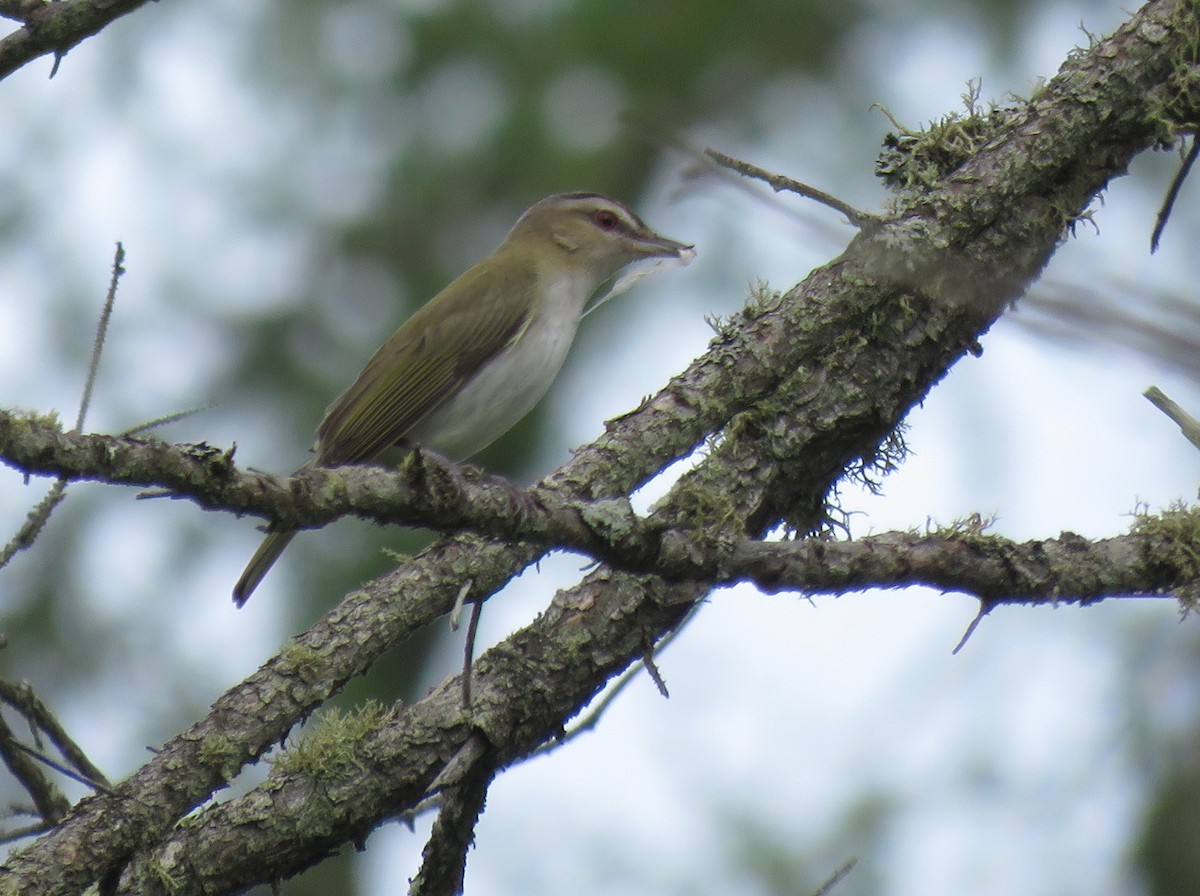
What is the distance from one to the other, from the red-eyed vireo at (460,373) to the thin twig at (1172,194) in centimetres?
264

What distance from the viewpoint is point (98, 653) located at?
10.2 m

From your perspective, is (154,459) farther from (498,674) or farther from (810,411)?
(810,411)

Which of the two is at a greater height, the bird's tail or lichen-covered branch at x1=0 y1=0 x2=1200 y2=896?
the bird's tail

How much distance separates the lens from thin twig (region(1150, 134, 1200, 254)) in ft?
12.4

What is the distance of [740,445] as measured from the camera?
4.02 meters

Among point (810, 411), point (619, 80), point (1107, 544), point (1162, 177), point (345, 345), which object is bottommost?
point (1107, 544)

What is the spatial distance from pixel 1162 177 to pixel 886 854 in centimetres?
564

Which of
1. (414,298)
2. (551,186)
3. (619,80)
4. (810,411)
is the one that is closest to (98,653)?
(414,298)

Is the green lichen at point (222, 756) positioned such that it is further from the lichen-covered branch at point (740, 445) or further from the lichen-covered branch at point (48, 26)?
the lichen-covered branch at point (48, 26)

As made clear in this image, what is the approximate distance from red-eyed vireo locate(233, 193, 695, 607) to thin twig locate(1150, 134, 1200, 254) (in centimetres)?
264

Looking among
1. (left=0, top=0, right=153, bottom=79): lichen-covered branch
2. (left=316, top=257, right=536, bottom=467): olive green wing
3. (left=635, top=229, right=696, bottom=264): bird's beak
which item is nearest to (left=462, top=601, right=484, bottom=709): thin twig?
(left=0, top=0, right=153, bottom=79): lichen-covered branch

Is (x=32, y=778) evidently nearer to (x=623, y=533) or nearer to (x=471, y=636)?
(x=471, y=636)

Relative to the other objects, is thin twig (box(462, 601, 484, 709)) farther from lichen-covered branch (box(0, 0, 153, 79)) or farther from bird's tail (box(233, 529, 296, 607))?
bird's tail (box(233, 529, 296, 607))

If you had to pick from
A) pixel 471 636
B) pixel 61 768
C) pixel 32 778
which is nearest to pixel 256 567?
pixel 32 778
